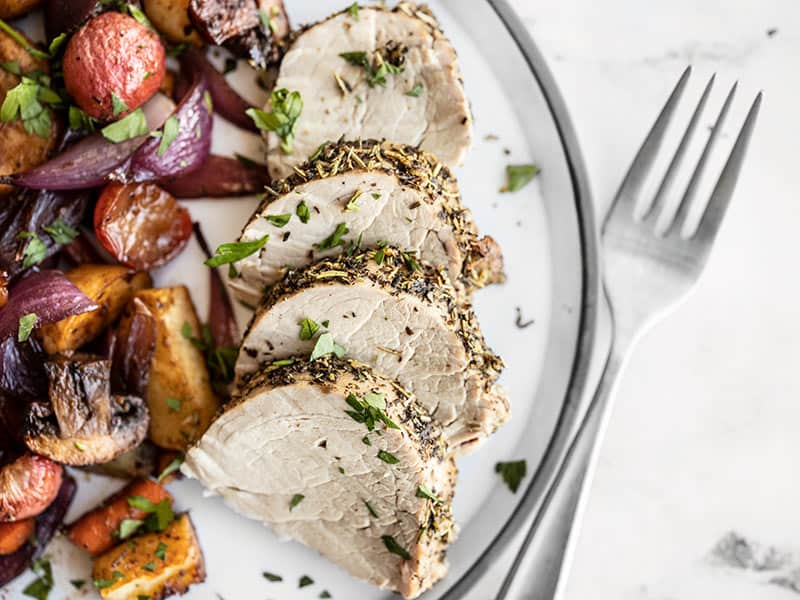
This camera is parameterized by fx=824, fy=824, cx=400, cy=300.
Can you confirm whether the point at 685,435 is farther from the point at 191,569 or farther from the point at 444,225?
the point at 191,569

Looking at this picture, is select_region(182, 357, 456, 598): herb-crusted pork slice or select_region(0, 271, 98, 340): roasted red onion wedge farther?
select_region(0, 271, 98, 340): roasted red onion wedge

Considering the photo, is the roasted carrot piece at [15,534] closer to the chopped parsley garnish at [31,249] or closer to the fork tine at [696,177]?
the chopped parsley garnish at [31,249]

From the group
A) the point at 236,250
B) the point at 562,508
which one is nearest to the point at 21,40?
the point at 236,250

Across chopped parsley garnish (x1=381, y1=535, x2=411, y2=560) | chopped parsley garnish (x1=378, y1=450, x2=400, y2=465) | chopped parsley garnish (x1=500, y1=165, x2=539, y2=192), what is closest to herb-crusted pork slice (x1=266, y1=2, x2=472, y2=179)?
chopped parsley garnish (x1=500, y1=165, x2=539, y2=192)

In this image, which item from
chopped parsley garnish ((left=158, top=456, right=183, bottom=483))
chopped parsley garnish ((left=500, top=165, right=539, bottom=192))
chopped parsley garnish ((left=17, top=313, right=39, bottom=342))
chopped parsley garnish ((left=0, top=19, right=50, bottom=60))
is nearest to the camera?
chopped parsley garnish ((left=17, top=313, right=39, bottom=342))

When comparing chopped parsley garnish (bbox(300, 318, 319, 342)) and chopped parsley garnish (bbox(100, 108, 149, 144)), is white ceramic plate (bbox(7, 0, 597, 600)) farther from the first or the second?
chopped parsley garnish (bbox(300, 318, 319, 342))

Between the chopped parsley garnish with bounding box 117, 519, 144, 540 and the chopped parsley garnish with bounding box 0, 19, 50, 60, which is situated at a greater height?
the chopped parsley garnish with bounding box 0, 19, 50, 60

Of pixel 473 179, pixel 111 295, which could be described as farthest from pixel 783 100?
pixel 111 295
